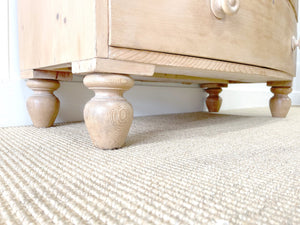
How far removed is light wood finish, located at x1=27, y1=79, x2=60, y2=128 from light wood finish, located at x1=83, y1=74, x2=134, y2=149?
1.01 feet

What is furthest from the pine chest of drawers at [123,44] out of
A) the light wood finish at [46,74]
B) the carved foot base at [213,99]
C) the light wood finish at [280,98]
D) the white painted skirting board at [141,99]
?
the carved foot base at [213,99]

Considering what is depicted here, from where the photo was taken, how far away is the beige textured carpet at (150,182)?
0.26 meters

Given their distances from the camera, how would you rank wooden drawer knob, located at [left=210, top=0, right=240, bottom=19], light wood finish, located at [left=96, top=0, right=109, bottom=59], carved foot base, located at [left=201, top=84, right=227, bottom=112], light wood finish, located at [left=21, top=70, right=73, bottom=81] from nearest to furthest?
light wood finish, located at [left=96, top=0, right=109, bottom=59]
wooden drawer knob, located at [left=210, top=0, right=240, bottom=19]
light wood finish, located at [left=21, top=70, right=73, bottom=81]
carved foot base, located at [left=201, top=84, right=227, bottom=112]

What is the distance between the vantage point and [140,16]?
464 mm

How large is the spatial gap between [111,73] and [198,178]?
250 millimetres

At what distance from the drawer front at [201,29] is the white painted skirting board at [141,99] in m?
0.53

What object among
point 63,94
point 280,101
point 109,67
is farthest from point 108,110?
point 280,101

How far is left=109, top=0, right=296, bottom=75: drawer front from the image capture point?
1.49 ft

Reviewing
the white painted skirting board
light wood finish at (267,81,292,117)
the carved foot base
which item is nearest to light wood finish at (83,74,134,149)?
the white painted skirting board

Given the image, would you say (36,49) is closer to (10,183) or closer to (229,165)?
(10,183)

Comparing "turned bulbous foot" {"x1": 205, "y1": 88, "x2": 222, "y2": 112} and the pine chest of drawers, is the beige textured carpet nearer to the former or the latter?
the pine chest of drawers

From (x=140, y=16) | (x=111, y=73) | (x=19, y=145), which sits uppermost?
(x=140, y=16)

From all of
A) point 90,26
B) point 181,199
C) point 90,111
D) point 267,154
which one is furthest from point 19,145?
point 267,154

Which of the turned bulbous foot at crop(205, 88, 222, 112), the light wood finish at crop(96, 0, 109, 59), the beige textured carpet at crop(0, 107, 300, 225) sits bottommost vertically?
the beige textured carpet at crop(0, 107, 300, 225)
